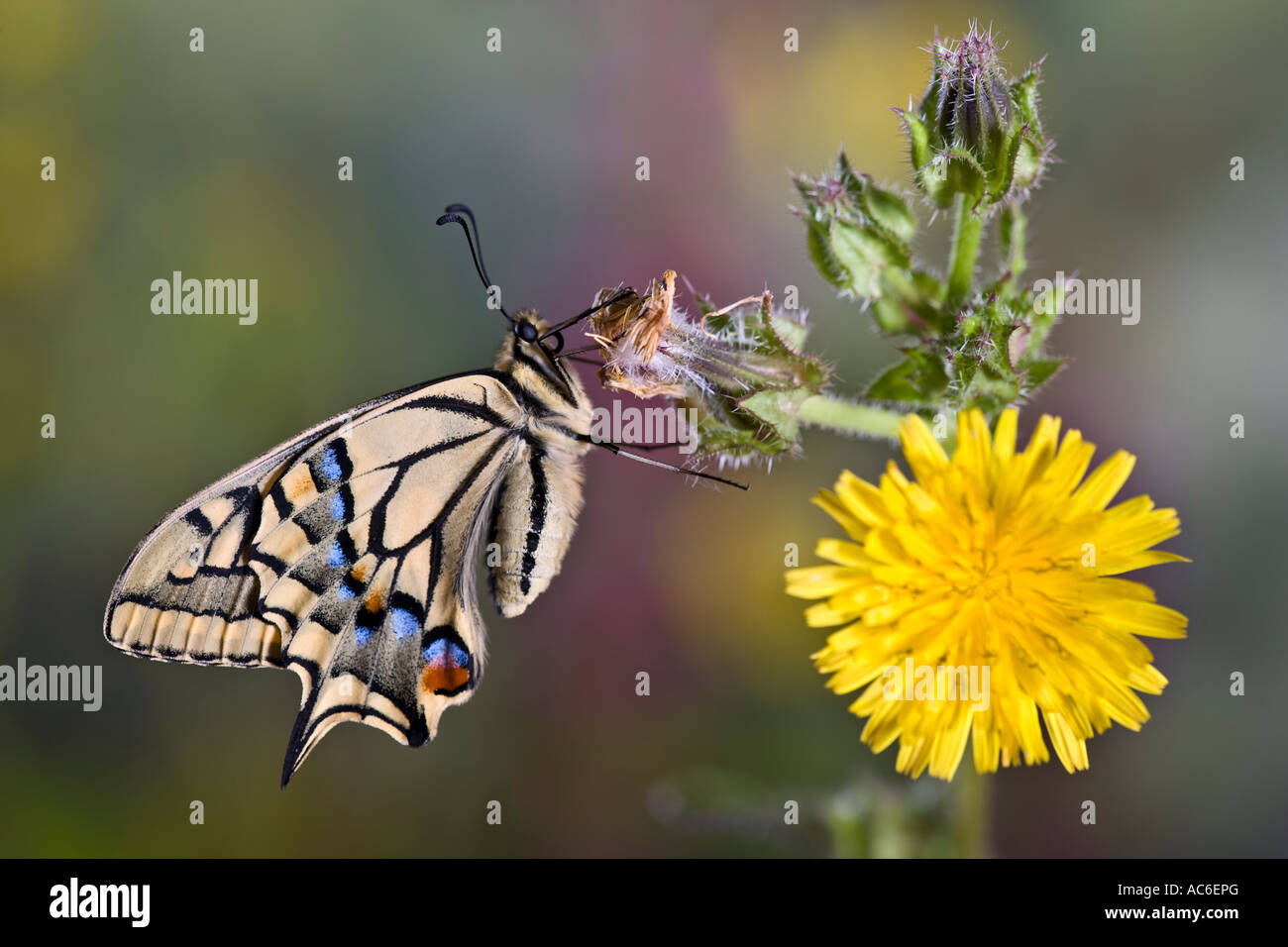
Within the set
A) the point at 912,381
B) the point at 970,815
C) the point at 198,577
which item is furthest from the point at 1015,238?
the point at 198,577

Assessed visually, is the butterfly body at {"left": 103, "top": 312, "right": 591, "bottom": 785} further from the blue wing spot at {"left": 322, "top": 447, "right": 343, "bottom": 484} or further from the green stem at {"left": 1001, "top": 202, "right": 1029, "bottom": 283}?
the green stem at {"left": 1001, "top": 202, "right": 1029, "bottom": 283}

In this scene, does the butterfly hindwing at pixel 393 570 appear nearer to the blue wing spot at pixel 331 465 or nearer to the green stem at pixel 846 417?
the blue wing spot at pixel 331 465

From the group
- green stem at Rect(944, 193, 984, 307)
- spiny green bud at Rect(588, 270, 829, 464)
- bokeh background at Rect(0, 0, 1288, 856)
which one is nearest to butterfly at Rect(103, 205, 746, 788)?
spiny green bud at Rect(588, 270, 829, 464)

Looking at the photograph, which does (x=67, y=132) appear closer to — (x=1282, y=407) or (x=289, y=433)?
(x=289, y=433)

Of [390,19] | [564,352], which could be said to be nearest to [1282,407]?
[564,352]

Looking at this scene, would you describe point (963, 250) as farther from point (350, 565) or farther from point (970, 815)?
point (350, 565)

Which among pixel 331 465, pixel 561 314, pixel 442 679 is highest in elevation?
pixel 561 314
